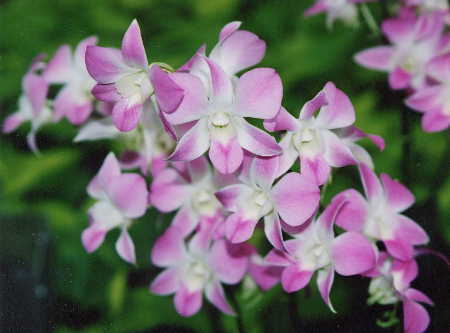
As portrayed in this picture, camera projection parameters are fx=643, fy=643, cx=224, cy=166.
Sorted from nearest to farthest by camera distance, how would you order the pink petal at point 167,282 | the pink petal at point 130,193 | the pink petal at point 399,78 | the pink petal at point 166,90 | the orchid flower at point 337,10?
the pink petal at point 166,90
the pink petal at point 130,193
the pink petal at point 167,282
the pink petal at point 399,78
the orchid flower at point 337,10

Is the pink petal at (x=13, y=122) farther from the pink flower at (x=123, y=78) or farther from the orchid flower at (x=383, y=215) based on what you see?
the orchid flower at (x=383, y=215)

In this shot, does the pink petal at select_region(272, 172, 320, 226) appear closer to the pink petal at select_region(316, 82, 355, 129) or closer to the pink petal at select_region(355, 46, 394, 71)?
the pink petal at select_region(316, 82, 355, 129)

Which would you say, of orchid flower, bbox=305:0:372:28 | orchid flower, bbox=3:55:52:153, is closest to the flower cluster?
orchid flower, bbox=305:0:372:28

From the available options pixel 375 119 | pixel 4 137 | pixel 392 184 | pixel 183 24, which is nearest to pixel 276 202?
pixel 392 184

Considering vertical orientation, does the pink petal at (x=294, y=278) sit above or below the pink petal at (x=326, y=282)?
above

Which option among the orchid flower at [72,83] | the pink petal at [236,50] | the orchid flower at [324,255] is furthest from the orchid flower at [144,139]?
the orchid flower at [324,255]

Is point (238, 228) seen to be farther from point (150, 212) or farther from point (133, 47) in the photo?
point (150, 212)

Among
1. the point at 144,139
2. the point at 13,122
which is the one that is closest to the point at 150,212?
the point at 13,122
